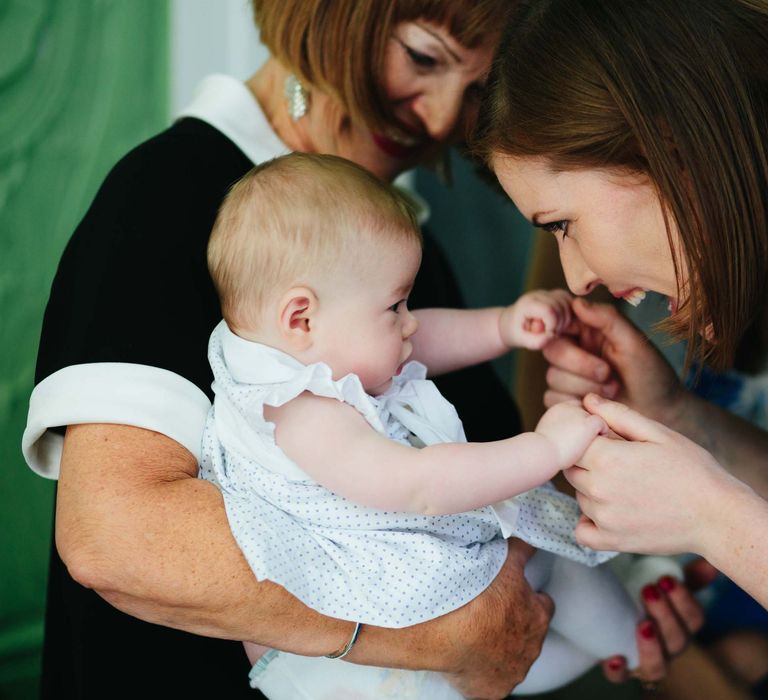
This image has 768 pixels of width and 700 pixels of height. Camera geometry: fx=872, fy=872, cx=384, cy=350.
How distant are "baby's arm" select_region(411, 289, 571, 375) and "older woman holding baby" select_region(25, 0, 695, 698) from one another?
1.06ft

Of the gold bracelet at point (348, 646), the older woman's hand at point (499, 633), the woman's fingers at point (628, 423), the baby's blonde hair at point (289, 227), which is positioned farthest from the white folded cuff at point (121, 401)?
the woman's fingers at point (628, 423)

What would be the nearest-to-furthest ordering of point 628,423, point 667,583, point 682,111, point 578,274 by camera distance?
point 682,111 < point 628,423 < point 578,274 < point 667,583

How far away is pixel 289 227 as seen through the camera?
3.43 ft

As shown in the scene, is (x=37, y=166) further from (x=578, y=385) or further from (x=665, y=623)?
(x=665, y=623)

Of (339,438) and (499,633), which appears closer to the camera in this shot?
(339,438)

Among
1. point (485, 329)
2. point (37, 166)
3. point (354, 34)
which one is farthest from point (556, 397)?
point (37, 166)

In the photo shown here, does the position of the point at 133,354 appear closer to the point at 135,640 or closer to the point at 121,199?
the point at 121,199

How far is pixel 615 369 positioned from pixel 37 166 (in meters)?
1.10

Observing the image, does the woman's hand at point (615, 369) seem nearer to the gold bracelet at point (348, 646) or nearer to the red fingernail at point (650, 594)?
the red fingernail at point (650, 594)

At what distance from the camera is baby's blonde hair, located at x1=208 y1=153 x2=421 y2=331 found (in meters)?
1.05

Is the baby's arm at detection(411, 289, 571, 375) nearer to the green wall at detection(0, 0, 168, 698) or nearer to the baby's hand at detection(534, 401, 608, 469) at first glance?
the baby's hand at detection(534, 401, 608, 469)

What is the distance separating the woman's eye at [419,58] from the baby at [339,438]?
331 mm

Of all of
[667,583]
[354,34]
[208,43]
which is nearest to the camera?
Result: [354,34]

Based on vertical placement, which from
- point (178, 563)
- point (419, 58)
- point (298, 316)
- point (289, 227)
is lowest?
point (178, 563)
